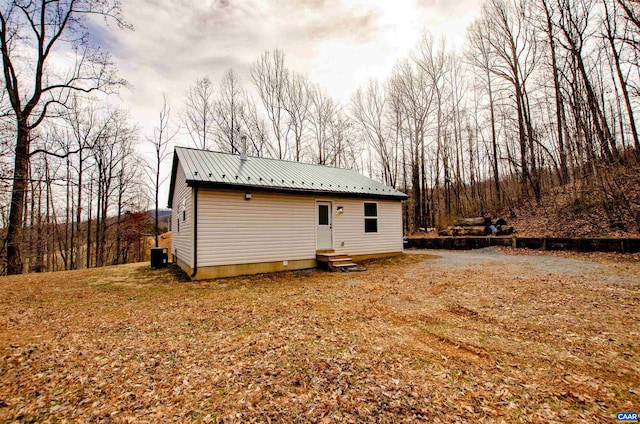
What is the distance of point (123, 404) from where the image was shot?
2367mm

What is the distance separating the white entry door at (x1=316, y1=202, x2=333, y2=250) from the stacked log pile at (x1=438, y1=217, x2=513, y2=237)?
8.78 m

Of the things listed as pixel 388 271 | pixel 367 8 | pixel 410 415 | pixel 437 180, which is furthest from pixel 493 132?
pixel 410 415

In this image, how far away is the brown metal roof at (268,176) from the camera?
8031 mm

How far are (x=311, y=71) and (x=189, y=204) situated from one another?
15.2m

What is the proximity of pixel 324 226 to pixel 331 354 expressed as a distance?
673 centimetres

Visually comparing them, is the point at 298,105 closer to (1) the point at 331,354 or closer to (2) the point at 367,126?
(2) the point at 367,126

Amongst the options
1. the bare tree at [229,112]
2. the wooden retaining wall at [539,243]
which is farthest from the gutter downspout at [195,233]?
the bare tree at [229,112]

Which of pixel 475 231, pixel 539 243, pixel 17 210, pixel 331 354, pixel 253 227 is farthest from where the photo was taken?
pixel 475 231

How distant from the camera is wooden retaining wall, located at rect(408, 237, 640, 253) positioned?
8547mm

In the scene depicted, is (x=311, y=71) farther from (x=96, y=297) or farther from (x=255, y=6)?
(x=96, y=297)

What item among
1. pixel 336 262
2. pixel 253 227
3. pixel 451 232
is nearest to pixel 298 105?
pixel 451 232

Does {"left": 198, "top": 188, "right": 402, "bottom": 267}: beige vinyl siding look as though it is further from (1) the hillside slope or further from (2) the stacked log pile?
(1) the hillside slope

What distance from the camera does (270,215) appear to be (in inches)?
343

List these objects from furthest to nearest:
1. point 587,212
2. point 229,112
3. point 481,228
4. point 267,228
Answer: point 229,112
point 481,228
point 587,212
point 267,228
